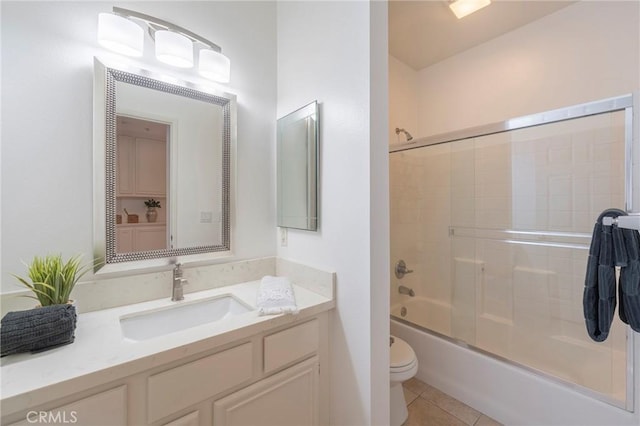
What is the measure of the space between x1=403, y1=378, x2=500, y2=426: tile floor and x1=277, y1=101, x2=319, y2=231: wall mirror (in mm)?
1398

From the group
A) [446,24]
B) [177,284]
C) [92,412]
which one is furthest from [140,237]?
[446,24]

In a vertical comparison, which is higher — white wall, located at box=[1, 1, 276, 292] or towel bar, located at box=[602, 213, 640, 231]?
white wall, located at box=[1, 1, 276, 292]

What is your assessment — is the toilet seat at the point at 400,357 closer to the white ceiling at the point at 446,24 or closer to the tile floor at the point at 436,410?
the tile floor at the point at 436,410

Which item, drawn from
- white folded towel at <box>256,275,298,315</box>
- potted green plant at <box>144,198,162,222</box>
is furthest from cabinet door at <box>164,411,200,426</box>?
potted green plant at <box>144,198,162,222</box>

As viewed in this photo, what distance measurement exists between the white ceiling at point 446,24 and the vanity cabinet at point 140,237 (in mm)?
2177

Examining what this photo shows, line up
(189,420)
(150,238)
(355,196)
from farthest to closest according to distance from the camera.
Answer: (150,238), (355,196), (189,420)

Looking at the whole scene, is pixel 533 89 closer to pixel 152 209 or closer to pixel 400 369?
pixel 400 369

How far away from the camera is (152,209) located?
127 centimetres

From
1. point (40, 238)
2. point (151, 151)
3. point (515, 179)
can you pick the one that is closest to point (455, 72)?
point (515, 179)

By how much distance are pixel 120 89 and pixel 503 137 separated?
253 centimetres

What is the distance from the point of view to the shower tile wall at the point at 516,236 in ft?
5.50

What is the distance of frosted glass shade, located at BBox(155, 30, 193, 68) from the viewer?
4.00 feet

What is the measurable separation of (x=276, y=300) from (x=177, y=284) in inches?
20.4

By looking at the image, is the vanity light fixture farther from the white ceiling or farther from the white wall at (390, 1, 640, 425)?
the white wall at (390, 1, 640, 425)
